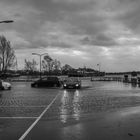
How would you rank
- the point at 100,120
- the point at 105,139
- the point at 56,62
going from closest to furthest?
the point at 105,139 < the point at 100,120 < the point at 56,62

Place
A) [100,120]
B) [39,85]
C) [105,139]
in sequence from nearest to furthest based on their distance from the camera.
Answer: [105,139]
[100,120]
[39,85]

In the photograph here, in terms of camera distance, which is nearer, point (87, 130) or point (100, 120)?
point (87, 130)

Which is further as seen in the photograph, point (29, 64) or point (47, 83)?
point (29, 64)

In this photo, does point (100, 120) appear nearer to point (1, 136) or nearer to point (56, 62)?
point (1, 136)

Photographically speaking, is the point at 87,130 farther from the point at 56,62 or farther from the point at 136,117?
the point at 56,62

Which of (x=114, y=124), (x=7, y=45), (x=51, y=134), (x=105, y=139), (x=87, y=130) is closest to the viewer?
(x=105, y=139)

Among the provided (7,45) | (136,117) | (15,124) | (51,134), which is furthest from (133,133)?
(7,45)

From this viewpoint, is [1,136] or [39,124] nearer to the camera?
[1,136]

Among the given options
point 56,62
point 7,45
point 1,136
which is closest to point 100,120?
point 1,136

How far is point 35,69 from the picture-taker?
148 m

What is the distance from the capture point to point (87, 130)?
9.19 m

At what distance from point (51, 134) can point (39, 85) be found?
3686 centimetres

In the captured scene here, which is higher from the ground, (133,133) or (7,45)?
(7,45)

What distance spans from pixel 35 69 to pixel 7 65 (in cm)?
5724
